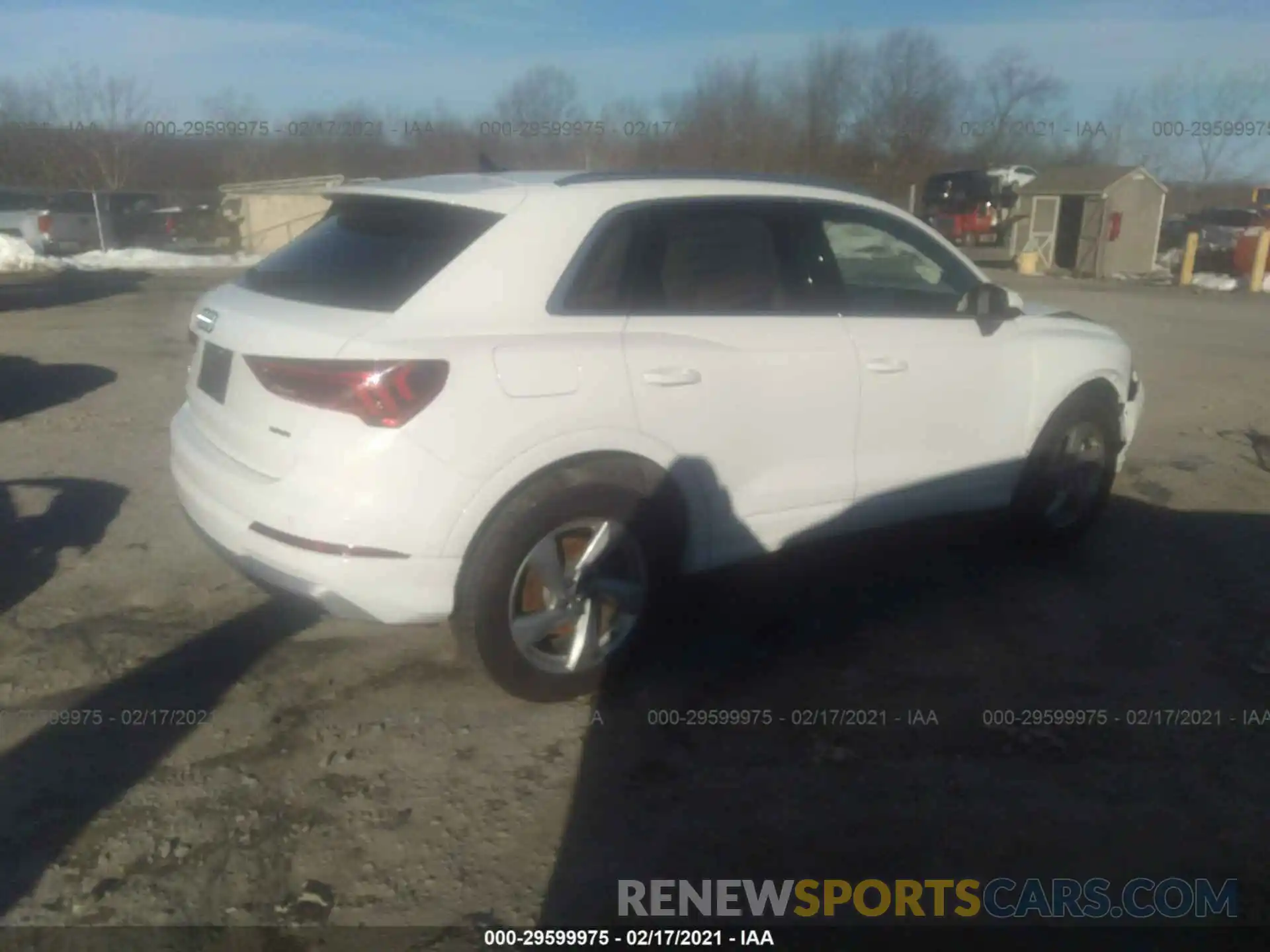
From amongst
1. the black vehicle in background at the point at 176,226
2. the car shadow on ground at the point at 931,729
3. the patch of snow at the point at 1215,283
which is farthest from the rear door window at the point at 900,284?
the black vehicle in background at the point at 176,226

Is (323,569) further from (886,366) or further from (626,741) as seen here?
(886,366)

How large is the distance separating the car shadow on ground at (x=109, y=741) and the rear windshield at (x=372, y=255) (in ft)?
4.59

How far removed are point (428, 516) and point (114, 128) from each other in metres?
34.1

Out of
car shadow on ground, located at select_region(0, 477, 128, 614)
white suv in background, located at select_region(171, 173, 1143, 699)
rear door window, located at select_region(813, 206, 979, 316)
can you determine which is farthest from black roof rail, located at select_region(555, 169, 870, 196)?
car shadow on ground, located at select_region(0, 477, 128, 614)

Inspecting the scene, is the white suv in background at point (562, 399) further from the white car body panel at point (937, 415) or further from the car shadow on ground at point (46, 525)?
the car shadow on ground at point (46, 525)

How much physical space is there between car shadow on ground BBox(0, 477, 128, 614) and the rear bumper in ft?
5.10

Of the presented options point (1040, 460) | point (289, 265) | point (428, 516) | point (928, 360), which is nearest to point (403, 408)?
point (428, 516)

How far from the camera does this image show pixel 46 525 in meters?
5.38

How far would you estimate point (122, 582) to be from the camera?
4.74 metres

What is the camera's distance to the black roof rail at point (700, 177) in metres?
3.97

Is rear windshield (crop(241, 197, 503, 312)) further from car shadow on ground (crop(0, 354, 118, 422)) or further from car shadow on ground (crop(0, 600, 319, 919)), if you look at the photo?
car shadow on ground (crop(0, 354, 118, 422))

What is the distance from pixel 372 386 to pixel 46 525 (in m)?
3.14

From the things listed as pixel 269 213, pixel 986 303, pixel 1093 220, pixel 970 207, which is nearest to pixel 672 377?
pixel 986 303

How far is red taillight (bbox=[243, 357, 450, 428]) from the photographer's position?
10.5 ft
